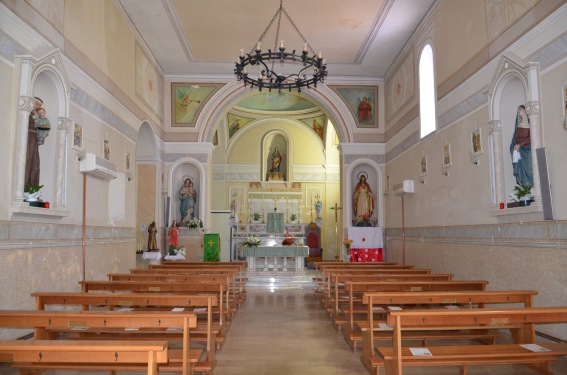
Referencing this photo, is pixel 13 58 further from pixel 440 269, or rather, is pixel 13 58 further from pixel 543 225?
pixel 440 269

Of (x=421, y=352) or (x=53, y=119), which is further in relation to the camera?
(x=53, y=119)

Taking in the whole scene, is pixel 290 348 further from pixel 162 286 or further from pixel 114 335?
pixel 114 335

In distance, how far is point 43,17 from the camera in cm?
682

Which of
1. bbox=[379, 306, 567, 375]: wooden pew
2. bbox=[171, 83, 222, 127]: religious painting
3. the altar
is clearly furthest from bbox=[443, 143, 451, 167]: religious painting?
bbox=[171, 83, 222, 127]: religious painting

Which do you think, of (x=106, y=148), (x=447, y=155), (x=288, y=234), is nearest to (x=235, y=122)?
(x=288, y=234)

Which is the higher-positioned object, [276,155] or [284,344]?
[276,155]

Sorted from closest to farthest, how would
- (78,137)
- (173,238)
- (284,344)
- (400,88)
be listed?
1. (284,344)
2. (78,137)
3. (400,88)
4. (173,238)

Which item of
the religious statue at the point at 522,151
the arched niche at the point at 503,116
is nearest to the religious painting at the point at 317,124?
the arched niche at the point at 503,116

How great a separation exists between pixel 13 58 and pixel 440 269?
26.1 feet

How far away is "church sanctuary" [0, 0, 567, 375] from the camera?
15.8ft

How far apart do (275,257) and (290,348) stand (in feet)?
25.9

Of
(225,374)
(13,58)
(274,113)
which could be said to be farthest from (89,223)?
(274,113)

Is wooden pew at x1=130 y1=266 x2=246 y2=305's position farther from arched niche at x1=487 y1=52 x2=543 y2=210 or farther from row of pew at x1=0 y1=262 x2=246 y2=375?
arched niche at x1=487 y1=52 x2=543 y2=210

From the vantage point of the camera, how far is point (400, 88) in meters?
13.0
